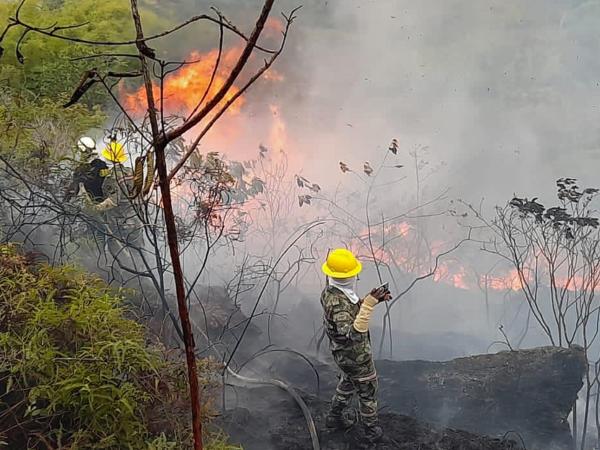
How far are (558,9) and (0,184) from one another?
24.8ft

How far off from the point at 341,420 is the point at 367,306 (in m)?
1.09

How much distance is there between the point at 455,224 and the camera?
26.2 ft

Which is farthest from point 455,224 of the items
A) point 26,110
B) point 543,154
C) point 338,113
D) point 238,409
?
point 26,110

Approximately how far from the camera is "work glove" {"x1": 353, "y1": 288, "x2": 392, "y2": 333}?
3.94 meters

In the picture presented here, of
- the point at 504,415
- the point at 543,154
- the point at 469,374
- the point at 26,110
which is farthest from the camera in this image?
the point at 543,154

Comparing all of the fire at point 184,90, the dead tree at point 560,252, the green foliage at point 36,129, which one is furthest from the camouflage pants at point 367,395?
the fire at point 184,90

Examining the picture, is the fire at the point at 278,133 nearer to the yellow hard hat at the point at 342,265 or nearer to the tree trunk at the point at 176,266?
the yellow hard hat at the point at 342,265

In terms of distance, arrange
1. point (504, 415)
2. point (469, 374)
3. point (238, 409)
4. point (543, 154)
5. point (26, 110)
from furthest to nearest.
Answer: point (543, 154) → point (469, 374) → point (504, 415) → point (26, 110) → point (238, 409)

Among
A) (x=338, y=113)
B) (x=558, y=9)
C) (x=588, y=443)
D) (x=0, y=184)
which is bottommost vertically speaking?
(x=588, y=443)

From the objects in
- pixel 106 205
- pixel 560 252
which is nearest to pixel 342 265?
pixel 106 205

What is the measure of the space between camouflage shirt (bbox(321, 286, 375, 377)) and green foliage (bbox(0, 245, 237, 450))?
1579 mm

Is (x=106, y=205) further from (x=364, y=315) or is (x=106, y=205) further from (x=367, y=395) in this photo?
(x=367, y=395)

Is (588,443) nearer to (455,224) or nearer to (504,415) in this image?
(504,415)

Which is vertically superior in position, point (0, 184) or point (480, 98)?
point (480, 98)
